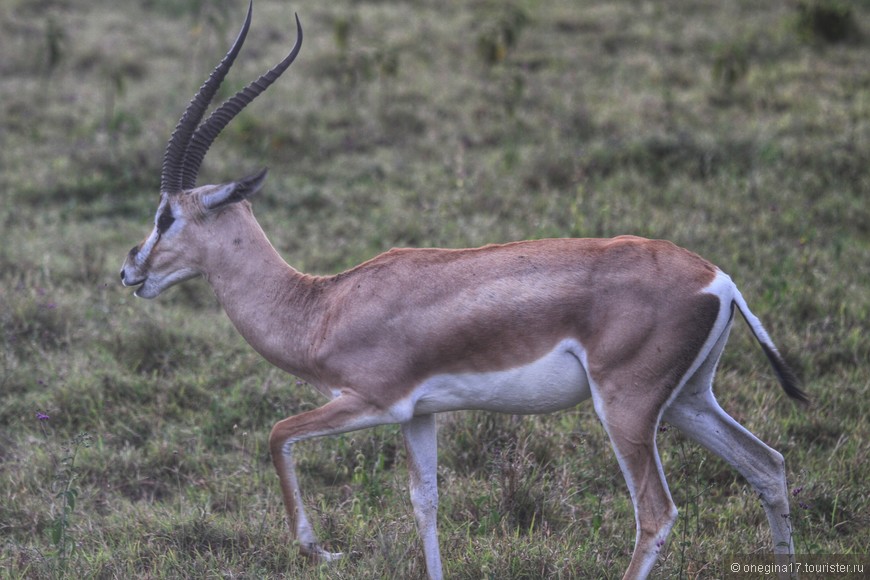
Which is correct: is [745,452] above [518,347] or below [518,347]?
below

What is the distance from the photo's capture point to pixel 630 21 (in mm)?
12461

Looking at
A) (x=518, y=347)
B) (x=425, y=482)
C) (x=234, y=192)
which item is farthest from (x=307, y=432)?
(x=234, y=192)

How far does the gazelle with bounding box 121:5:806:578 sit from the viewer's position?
350cm

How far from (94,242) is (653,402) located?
5092mm

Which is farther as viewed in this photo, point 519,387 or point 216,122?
point 216,122

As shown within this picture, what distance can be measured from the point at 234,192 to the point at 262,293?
1.40ft

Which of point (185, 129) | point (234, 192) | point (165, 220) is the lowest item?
point (165, 220)

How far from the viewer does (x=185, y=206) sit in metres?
4.20

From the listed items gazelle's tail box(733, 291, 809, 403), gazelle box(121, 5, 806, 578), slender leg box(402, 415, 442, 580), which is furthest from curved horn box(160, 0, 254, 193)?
gazelle's tail box(733, 291, 809, 403)

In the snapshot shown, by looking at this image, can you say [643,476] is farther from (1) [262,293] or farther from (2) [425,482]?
(1) [262,293]

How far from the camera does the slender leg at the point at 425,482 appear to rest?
381 centimetres

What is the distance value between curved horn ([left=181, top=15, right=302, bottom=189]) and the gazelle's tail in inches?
80.4

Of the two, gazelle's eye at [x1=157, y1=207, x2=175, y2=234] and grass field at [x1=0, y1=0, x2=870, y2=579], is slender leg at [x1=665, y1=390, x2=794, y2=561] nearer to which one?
grass field at [x1=0, y1=0, x2=870, y2=579]

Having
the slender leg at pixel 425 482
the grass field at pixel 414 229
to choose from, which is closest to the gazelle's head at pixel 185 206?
the grass field at pixel 414 229
